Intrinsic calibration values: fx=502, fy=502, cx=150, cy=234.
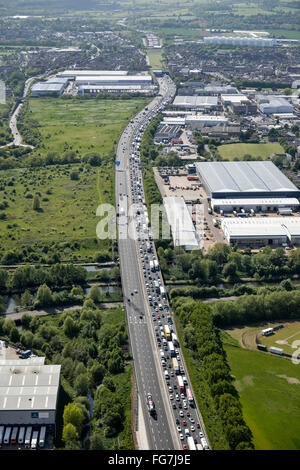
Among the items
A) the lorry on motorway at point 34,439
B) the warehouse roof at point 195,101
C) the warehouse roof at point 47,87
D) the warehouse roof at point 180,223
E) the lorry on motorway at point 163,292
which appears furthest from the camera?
the warehouse roof at point 47,87

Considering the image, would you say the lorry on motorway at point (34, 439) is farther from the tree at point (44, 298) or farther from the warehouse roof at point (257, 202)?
the warehouse roof at point (257, 202)

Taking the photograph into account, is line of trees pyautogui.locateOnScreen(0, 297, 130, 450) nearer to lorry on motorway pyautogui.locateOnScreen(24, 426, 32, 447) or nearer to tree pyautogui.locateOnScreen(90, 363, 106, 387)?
tree pyautogui.locateOnScreen(90, 363, 106, 387)

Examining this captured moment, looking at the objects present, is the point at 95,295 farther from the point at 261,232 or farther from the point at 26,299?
the point at 261,232

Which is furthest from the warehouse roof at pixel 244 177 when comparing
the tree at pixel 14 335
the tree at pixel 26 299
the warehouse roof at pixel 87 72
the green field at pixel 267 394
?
the warehouse roof at pixel 87 72

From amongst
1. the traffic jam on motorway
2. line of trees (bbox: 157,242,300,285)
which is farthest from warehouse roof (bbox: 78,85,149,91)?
line of trees (bbox: 157,242,300,285)

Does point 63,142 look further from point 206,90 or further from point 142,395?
point 142,395

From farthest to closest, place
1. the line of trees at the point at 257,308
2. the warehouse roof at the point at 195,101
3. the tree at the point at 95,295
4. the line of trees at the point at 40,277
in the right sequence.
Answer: the warehouse roof at the point at 195,101 < the line of trees at the point at 40,277 < the tree at the point at 95,295 < the line of trees at the point at 257,308

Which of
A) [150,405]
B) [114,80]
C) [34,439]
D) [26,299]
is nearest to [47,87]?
[114,80]
